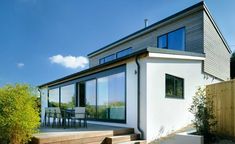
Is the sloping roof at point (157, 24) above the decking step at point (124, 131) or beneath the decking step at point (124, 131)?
above

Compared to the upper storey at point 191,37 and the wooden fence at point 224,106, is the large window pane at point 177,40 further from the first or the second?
the wooden fence at point 224,106

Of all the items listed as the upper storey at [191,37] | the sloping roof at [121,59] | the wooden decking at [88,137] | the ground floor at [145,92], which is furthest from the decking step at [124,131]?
the upper storey at [191,37]

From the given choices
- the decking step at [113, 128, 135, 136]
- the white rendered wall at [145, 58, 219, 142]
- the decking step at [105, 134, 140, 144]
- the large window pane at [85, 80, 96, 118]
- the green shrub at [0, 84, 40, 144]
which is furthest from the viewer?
the large window pane at [85, 80, 96, 118]

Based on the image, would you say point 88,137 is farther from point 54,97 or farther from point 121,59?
point 54,97

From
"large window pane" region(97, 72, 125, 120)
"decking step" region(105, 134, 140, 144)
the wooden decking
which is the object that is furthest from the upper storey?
the wooden decking

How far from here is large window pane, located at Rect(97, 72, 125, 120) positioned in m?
10.6

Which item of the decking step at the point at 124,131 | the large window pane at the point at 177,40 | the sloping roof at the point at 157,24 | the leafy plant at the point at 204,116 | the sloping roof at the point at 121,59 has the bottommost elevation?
the decking step at the point at 124,131

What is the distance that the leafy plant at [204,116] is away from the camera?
26.9 feet

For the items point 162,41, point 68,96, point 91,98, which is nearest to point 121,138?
point 91,98

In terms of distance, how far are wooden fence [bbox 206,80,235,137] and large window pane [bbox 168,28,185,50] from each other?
6.07 meters

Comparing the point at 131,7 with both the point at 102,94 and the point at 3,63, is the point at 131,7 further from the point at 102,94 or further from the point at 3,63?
the point at 3,63

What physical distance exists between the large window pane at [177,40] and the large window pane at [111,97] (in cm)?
564

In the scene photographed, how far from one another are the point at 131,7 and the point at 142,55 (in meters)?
6.10

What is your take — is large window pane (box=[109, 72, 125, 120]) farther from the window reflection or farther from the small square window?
the small square window
